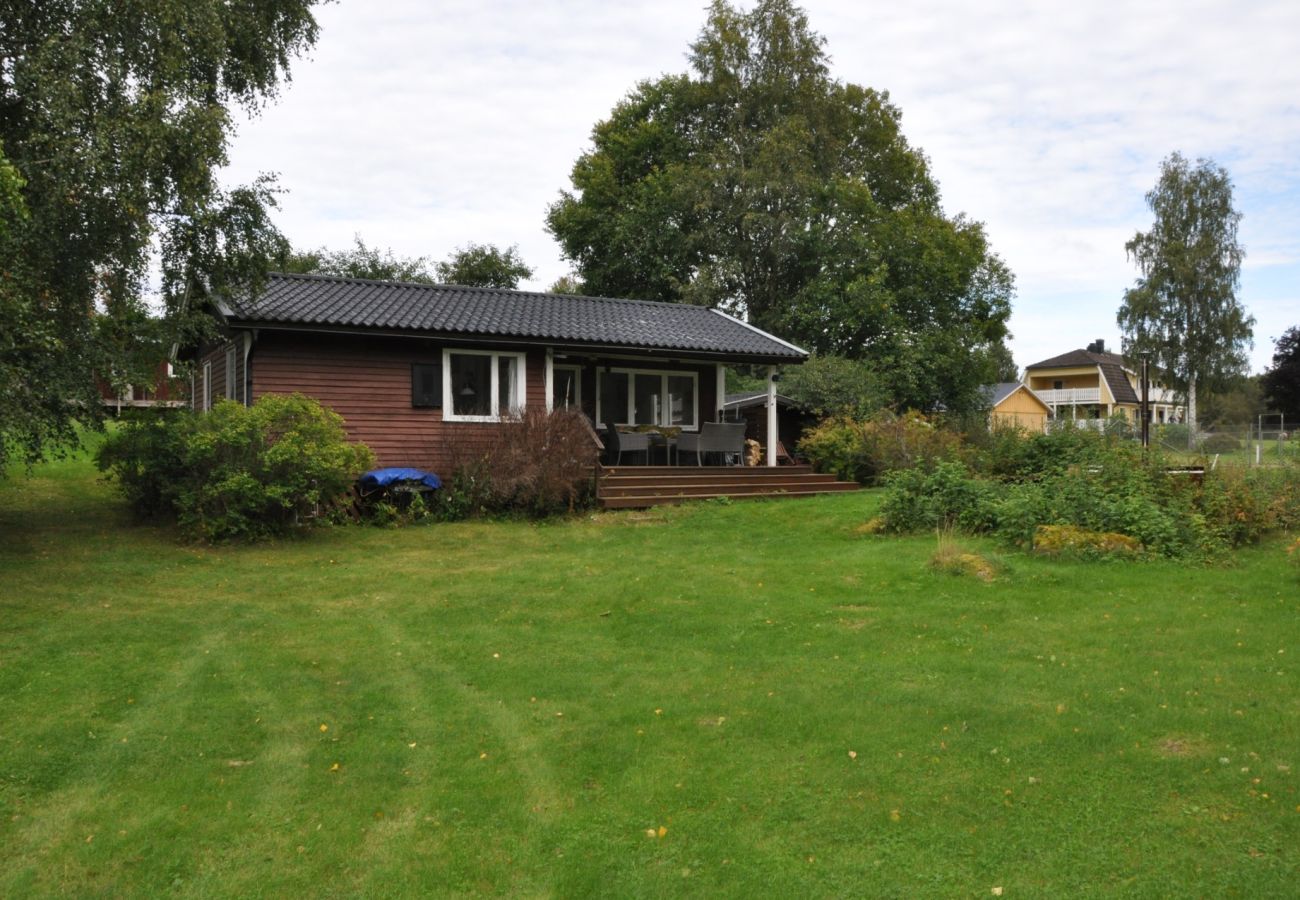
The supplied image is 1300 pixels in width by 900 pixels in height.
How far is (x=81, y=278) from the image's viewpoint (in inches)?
433

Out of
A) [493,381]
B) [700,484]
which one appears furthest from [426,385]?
[700,484]

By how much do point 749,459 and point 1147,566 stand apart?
11.5 metres

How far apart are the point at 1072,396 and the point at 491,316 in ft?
174

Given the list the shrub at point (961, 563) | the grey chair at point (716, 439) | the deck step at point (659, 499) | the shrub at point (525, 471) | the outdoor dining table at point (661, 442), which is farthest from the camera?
the outdoor dining table at point (661, 442)

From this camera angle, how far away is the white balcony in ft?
196

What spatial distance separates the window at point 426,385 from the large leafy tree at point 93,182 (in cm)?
426

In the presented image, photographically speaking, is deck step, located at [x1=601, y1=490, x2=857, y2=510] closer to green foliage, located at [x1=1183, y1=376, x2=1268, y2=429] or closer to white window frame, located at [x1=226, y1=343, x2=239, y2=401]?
white window frame, located at [x1=226, y1=343, x2=239, y2=401]

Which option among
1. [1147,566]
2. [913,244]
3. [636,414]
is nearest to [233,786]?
[1147,566]

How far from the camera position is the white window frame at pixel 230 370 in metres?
17.0

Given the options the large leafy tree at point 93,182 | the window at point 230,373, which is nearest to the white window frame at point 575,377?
the window at point 230,373

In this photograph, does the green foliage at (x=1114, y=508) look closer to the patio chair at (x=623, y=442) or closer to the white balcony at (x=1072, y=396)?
the patio chair at (x=623, y=442)

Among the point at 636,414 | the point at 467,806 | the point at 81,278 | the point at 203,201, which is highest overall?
the point at 203,201

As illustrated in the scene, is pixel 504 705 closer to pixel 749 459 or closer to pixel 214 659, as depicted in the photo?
pixel 214 659

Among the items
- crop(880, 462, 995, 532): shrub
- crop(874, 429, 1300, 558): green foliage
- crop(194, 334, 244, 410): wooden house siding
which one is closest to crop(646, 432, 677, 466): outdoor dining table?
crop(874, 429, 1300, 558): green foliage
